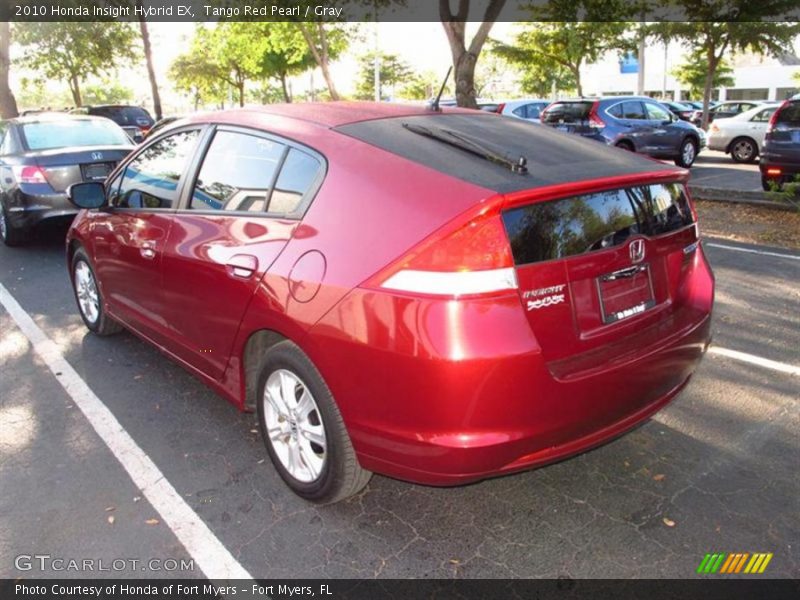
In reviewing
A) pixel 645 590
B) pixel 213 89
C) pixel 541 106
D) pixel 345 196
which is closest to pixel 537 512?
pixel 645 590

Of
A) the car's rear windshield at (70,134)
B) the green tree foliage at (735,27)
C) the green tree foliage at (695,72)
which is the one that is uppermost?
the green tree foliage at (735,27)

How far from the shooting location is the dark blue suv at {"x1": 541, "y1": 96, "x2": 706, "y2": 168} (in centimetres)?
1506

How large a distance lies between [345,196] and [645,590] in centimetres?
184

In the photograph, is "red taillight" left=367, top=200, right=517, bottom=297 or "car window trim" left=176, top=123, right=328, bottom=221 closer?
"red taillight" left=367, top=200, right=517, bottom=297

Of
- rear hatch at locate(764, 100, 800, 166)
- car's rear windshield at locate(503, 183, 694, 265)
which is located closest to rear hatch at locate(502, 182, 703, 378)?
car's rear windshield at locate(503, 183, 694, 265)

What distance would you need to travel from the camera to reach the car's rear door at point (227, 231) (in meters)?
2.86

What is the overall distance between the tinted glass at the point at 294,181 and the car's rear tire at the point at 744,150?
54.8ft

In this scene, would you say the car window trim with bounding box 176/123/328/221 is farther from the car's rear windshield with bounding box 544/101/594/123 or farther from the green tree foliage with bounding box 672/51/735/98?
the green tree foliage with bounding box 672/51/735/98

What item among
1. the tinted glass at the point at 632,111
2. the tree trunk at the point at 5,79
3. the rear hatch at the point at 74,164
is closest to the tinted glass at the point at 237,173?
the rear hatch at the point at 74,164

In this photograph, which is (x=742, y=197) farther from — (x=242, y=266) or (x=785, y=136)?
(x=242, y=266)

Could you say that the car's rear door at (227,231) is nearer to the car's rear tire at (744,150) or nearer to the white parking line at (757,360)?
the white parking line at (757,360)

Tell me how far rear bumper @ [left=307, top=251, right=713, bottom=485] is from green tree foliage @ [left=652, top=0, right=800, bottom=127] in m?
20.5

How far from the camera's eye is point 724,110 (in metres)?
28.4

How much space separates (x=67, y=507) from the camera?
2.96 m
